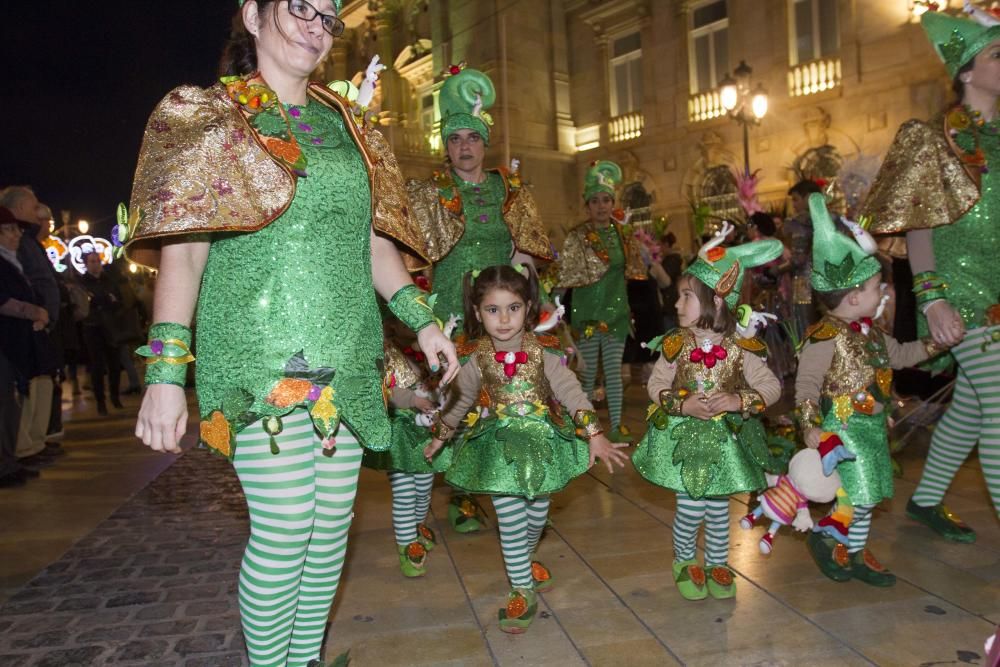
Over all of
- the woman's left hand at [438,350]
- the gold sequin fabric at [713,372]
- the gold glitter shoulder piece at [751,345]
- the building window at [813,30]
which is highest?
the building window at [813,30]

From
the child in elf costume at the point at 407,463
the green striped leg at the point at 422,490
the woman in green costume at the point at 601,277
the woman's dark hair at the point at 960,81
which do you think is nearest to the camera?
the woman's dark hair at the point at 960,81

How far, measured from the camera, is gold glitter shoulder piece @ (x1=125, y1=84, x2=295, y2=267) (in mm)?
1977

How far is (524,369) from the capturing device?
351 centimetres

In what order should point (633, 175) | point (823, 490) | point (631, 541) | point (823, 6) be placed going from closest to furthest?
point (823, 490) < point (631, 541) < point (823, 6) < point (633, 175)

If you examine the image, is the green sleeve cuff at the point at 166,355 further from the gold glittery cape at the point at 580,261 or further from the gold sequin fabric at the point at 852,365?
the gold glittery cape at the point at 580,261

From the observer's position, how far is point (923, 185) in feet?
12.1

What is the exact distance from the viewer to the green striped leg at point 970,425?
3.45 m

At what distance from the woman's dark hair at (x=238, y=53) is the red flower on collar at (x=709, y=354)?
7.19ft

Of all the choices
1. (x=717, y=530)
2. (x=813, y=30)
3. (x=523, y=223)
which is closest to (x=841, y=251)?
(x=717, y=530)

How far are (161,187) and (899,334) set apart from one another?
622 cm

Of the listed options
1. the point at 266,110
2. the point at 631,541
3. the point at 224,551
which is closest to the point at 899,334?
the point at 631,541

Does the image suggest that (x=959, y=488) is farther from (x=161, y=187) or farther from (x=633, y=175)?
(x=633, y=175)

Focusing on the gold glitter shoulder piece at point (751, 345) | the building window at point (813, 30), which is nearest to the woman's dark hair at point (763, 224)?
the gold glitter shoulder piece at point (751, 345)

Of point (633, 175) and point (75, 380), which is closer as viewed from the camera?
point (75, 380)
